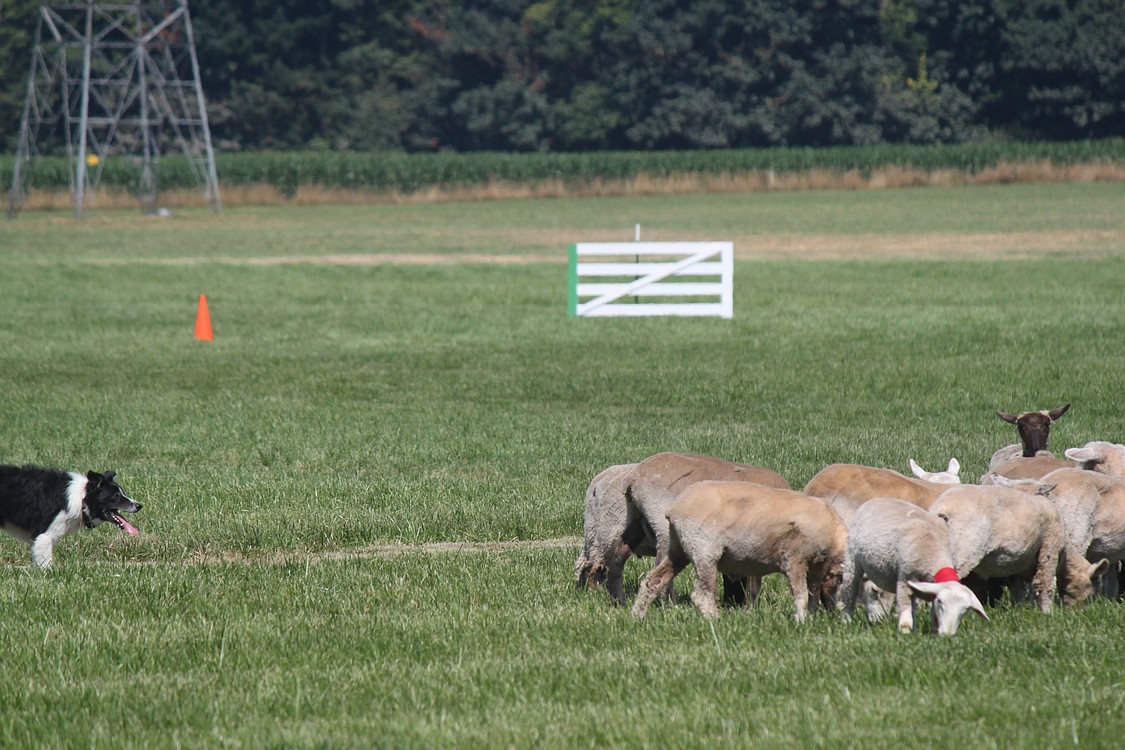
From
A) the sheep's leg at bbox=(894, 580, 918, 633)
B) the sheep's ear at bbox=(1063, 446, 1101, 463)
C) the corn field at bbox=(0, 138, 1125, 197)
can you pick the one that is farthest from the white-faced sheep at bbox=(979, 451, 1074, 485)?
the corn field at bbox=(0, 138, 1125, 197)

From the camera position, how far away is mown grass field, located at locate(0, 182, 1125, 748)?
6.65m

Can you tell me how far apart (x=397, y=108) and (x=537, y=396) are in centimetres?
8455

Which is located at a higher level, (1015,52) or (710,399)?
(1015,52)

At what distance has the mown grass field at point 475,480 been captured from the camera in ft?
21.8

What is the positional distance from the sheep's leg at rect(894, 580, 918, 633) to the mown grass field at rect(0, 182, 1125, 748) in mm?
167

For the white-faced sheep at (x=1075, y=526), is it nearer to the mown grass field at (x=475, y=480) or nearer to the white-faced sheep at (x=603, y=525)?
the mown grass field at (x=475, y=480)

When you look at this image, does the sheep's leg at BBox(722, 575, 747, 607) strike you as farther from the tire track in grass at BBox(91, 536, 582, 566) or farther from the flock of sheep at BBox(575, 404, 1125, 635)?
the tire track in grass at BBox(91, 536, 582, 566)

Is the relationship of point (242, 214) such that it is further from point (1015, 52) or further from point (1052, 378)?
point (1052, 378)

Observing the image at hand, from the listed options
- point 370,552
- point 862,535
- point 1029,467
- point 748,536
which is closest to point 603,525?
point 748,536

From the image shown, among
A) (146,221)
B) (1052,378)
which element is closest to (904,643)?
(1052,378)

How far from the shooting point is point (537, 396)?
730 inches

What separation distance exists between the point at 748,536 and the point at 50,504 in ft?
15.7

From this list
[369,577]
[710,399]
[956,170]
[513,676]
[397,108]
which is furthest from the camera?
[397,108]

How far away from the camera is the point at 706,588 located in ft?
26.1
